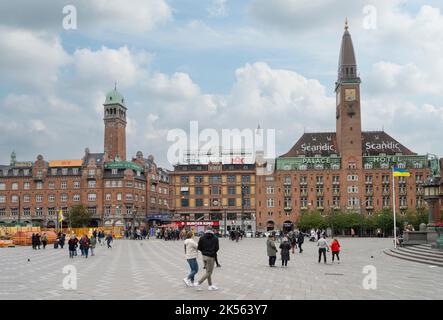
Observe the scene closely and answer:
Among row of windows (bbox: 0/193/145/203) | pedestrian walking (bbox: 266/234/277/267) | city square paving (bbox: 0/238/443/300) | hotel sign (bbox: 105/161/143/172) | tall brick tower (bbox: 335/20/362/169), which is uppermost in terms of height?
tall brick tower (bbox: 335/20/362/169)

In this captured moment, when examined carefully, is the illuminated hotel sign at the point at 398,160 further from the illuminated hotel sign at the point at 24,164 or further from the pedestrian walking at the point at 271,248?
the pedestrian walking at the point at 271,248

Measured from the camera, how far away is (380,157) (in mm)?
112188

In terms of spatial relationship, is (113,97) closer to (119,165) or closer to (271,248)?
(119,165)

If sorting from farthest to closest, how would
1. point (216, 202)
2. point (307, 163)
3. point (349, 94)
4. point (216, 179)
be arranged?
point (216, 179) < point (216, 202) < point (307, 163) < point (349, 94)

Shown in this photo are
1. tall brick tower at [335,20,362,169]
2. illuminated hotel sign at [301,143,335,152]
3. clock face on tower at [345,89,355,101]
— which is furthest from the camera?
illuminated hotel sign at [301,143,335,152]

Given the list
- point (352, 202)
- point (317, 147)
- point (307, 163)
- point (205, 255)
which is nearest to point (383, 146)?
point (317, 147)

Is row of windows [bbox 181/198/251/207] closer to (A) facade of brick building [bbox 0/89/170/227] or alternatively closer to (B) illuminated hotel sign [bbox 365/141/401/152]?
(A) facade of brick building [bbox 0/89/170/227]

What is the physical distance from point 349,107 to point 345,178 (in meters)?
14.9

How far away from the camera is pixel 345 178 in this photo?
111938 millimetres

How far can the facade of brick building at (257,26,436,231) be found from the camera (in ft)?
363

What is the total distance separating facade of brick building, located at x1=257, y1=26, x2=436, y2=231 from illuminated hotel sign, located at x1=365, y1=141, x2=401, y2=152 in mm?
227

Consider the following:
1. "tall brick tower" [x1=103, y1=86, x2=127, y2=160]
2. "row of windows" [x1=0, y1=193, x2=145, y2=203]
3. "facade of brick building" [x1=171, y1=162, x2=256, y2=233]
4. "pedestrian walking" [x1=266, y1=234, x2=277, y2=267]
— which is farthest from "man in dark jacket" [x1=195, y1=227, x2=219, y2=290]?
"tall brick tower" [x1=103, y1=86, x2=127, y2=160]

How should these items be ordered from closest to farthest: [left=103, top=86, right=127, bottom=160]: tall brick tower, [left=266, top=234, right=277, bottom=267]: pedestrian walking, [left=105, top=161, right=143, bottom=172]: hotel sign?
[left=266, top=234, right=277, bottom=267]: pedestrian walking < [left=105, top=161, right=143, bottom=172]: hotel sign < [left=103, top=86, right=127, bottom=160]: tall brick tower

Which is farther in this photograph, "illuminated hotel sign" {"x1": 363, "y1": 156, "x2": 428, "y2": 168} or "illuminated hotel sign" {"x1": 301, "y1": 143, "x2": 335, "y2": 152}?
"illuminated hotel sign" {"x1": 301, "y1": 143, "x2": 335, "y2": 152}
